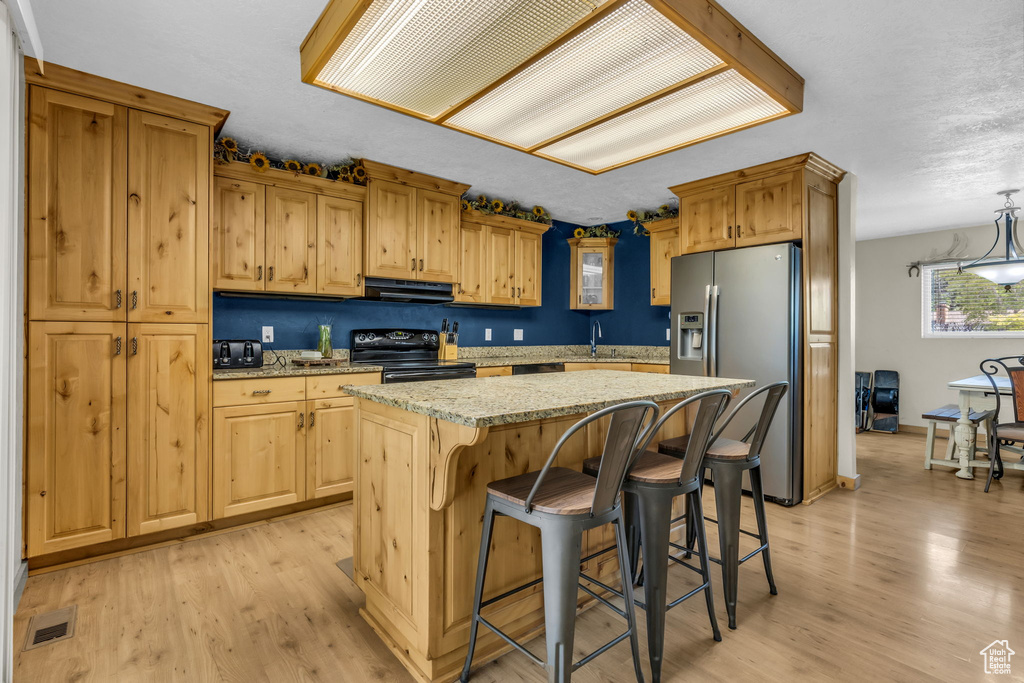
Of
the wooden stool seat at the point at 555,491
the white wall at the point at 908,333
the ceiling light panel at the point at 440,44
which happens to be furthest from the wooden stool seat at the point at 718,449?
the white wall at the point at 908,333

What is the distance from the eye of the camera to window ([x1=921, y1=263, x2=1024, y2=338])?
537 centimetres

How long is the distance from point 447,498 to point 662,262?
157 inches

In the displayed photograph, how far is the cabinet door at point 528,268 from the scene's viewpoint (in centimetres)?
494

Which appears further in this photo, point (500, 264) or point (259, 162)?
point (500, 264)

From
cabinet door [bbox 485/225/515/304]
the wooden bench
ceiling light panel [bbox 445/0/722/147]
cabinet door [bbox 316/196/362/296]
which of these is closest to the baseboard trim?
the wooden bench

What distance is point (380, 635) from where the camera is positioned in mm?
1943

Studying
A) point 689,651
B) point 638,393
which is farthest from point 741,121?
point 689,651

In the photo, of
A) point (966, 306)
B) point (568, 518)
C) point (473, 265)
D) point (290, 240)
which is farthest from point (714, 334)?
point (966, 306)

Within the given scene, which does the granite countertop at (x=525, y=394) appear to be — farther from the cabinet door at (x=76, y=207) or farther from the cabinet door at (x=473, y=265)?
the cabinet door at (x=473, y=265)

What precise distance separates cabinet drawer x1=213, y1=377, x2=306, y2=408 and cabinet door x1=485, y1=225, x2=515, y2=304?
2.04 metres

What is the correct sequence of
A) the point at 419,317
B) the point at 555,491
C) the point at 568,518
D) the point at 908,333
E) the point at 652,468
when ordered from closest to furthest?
the point at 568,518
the point at 555,491
the point at 652,468
the point at 419,317
the point at 908,333

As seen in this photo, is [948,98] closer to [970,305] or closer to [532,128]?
[532,128]

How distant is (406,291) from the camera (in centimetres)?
398

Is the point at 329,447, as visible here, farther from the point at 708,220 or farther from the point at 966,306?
the point at 966,306
